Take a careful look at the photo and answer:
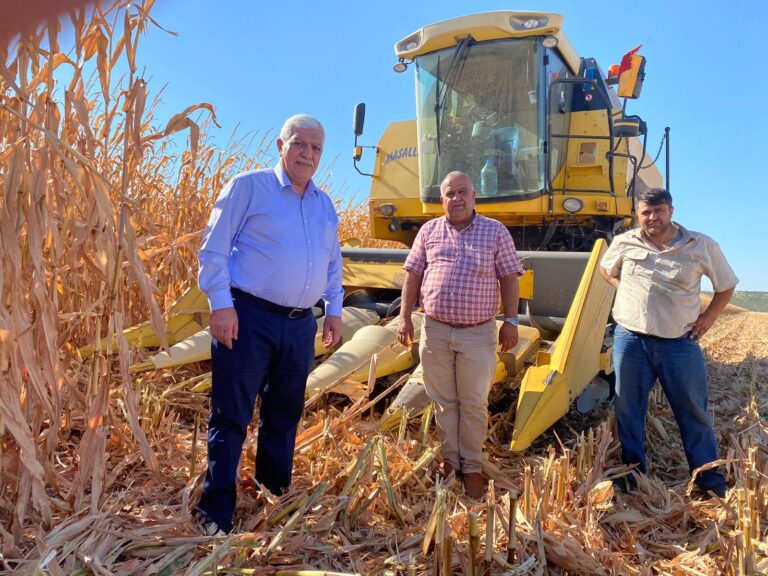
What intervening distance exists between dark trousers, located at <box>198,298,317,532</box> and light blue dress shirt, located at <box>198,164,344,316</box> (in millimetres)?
96

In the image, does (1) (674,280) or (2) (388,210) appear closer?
(1) (674,280)

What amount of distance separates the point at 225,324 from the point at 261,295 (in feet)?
0.60

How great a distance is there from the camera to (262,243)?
221 cm

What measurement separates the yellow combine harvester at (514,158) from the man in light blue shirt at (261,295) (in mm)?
1363

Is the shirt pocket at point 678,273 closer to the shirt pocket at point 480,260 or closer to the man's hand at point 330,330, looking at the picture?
the shirt pocket at point 480,260

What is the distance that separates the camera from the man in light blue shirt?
2.12 m

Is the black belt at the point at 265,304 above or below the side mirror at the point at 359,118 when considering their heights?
below

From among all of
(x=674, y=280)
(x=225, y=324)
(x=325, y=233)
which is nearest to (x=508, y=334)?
(x=674, y=280)

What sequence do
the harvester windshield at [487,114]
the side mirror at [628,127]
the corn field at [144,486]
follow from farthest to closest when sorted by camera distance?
the harvester windshield at [487,114] → the side mirror at [628,127] → the corn field at [144,486]

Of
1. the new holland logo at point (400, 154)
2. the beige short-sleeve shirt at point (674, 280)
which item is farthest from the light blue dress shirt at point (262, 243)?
the new holland logo at point (400, 154)

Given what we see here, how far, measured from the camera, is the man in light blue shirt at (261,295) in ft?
6.95

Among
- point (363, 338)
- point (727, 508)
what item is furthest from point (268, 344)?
point (727, 508)

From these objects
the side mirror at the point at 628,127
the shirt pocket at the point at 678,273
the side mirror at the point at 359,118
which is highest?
the side mirror at the point at 359,118

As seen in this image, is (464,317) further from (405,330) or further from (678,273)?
(678,273)
